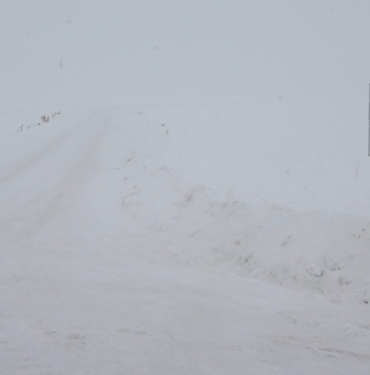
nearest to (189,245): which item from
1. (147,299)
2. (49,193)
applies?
(147,299)

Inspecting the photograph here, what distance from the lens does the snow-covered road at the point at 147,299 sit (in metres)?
2.86

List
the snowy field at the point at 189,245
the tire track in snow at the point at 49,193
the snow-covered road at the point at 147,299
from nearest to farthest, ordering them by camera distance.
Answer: the snow-covered road at the point at 147,299
the snowy field at the point at 189,245
the tire track in snow at the point at 49,193

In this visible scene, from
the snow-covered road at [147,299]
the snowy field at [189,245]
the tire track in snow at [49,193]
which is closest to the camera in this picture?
the snow-covered road at [147,299]

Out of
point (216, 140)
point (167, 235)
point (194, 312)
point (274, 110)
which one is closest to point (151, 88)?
point (274, 110)

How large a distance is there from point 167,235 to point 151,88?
33738mm

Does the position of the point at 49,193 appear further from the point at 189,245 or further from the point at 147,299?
the point at 147,299

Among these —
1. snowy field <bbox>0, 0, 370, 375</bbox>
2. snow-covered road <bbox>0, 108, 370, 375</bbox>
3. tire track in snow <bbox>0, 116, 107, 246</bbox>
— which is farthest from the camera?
tire track in snow <bbox>0, 116, 107, 246</bbox>

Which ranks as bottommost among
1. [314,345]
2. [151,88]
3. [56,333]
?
[314,345]

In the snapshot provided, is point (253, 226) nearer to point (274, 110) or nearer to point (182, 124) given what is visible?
point (182, 124)

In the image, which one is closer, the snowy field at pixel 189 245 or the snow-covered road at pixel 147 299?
the snow-covered road at pixel 147 299

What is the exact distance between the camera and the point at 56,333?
3059mm

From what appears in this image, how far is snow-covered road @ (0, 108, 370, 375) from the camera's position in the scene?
2.86 metres

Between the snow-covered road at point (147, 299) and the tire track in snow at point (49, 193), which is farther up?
the tire track in snow at point (49, 193)

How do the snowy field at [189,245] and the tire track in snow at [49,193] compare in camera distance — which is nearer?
the snowy field at [189,245]
